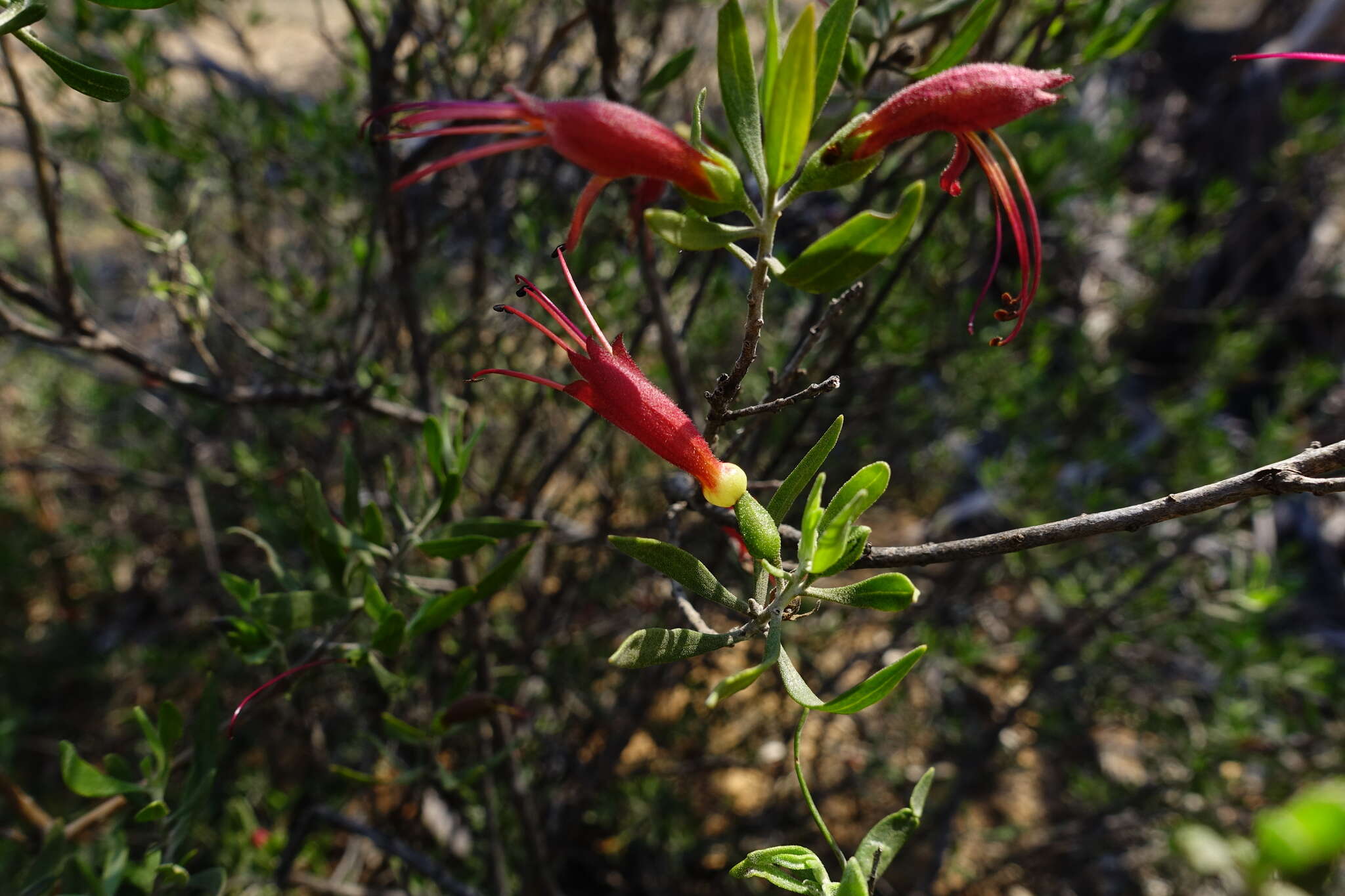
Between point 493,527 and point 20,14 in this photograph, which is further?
point 493,527

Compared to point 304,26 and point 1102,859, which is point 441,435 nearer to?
point 1102,859

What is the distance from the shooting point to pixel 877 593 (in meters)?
0.60

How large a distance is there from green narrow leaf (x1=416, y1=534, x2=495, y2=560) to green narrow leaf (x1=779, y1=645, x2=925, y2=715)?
0.44 meters

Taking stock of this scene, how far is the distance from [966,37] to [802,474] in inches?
20.3

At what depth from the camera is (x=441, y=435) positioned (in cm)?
96

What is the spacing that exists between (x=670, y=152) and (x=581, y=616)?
7.00 feet

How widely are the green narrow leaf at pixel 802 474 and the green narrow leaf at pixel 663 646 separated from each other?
134mm

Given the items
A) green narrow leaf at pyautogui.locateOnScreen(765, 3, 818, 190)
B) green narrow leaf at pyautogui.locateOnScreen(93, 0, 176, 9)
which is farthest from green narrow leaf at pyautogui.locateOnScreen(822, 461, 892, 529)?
green narrow leaf at pyautogui.locateOnScreen(93, 0, 176, 9)

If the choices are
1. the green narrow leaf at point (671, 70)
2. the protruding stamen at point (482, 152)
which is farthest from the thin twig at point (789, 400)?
the green narrow leaf at point (671, 70)

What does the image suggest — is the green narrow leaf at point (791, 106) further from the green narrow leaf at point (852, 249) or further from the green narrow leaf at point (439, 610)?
the green narrow leaf at point (439, 610)

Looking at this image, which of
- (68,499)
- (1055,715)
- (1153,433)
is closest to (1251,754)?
(1055,715)

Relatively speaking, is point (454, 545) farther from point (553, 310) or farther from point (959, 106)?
point (959, 106)

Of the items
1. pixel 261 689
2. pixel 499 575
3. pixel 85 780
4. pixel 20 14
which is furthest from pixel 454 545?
pixel 20 14

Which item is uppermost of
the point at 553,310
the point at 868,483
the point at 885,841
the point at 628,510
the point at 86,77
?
the point at 86,77
